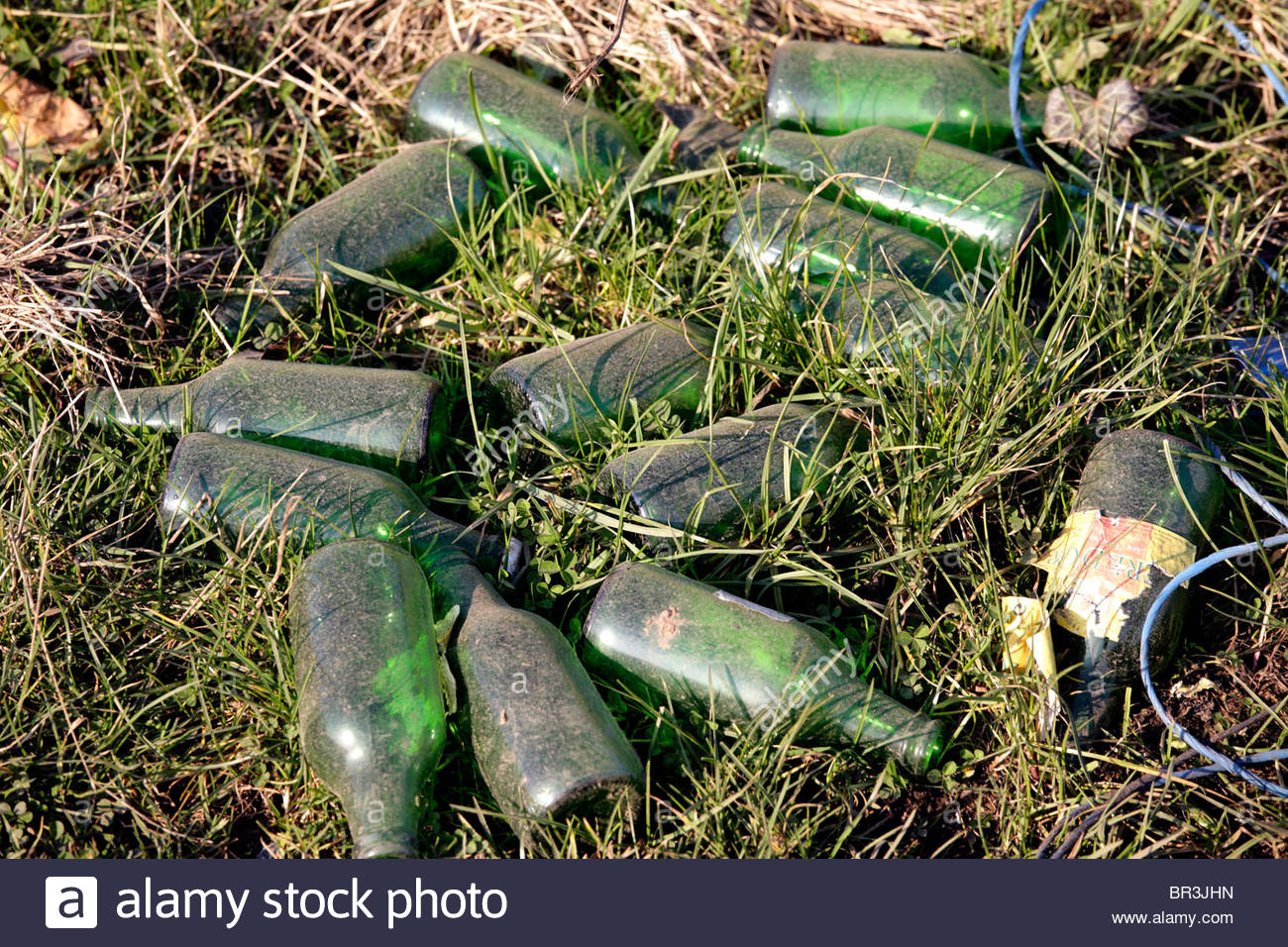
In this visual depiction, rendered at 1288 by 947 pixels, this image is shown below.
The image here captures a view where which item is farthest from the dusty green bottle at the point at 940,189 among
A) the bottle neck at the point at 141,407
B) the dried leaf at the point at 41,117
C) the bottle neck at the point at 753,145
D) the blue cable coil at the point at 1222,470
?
the dried leaf at the point at 41,117

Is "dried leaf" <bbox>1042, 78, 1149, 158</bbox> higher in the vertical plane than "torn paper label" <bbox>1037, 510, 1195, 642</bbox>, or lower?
higher

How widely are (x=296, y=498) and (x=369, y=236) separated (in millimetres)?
822

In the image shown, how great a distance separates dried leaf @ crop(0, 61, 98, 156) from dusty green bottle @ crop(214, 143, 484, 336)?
78 cm

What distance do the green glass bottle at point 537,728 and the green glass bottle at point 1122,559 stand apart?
0.88m

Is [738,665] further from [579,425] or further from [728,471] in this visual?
[579,425]

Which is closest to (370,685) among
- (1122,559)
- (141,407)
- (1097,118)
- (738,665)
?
(738,665)

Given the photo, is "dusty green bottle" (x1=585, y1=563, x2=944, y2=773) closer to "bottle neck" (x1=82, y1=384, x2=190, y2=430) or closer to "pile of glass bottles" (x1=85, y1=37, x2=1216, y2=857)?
"pile of glass bottles" (x1=85, y1=37, x2=1216, y2=857)

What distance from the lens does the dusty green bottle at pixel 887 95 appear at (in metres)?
3.06

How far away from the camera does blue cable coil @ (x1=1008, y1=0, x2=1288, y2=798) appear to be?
2.18 m

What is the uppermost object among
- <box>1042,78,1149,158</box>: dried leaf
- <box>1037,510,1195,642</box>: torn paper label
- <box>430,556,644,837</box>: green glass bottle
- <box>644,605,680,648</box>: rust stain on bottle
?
<box>1042,78,1149,158</box>: dried leaf

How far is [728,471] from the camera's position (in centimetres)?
236

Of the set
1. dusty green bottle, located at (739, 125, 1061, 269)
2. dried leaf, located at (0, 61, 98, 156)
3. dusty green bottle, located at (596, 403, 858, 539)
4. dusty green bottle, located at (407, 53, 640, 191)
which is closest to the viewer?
dusty green bottle, located at (596, 403, 858, 539)

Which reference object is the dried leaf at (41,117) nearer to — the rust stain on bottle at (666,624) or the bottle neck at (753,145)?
the bottle neck at (753,145)

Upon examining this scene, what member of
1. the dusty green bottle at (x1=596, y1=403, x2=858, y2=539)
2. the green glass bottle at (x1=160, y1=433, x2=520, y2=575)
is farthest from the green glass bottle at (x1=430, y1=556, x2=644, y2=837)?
the dusty green bottle at (x1=596, y1=403, x2=858, y2=539)
